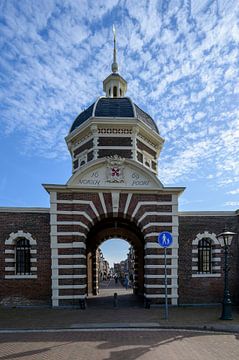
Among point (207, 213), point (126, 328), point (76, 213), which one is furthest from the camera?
point (207, 213)

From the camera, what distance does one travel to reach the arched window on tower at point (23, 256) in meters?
18.4

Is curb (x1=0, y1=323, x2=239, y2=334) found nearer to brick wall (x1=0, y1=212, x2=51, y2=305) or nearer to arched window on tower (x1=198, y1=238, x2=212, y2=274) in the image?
brick wall (x1=0, y1=212, x2=51, y2=305)

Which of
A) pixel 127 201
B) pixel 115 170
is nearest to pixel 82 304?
pixel 127 201

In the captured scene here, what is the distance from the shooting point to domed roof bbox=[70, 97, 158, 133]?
71.9 feet

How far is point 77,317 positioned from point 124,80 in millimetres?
19386

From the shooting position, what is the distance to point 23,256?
18469 millimetres

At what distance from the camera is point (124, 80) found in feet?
91.9

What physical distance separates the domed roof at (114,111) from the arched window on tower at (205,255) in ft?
27.8

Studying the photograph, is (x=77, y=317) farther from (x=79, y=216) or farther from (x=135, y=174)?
(x=135, y=174)

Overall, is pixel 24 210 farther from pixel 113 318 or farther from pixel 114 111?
pixel 114 111

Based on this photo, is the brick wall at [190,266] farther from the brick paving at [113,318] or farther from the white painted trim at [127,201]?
the white painted trim at [127,201]

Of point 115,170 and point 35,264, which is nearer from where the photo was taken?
point 35,264

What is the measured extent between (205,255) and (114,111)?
1038 cm

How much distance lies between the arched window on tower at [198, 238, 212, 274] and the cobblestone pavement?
763cm
